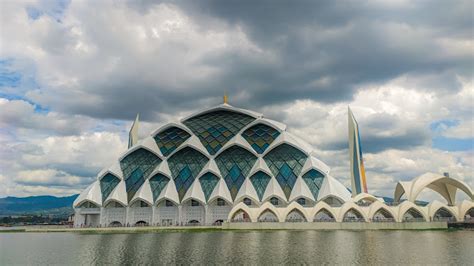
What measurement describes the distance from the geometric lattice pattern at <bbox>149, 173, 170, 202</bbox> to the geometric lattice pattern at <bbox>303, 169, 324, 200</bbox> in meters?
24.7

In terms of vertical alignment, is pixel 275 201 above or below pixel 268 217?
above

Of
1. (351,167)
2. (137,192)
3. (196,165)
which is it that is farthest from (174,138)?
(351,167)

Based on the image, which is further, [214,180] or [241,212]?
[214,180]

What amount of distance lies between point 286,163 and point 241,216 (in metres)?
14.9

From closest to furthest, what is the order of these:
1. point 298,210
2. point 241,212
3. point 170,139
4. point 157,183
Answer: point 298,210 → point 241,212 → point 157,183 → point 170,139

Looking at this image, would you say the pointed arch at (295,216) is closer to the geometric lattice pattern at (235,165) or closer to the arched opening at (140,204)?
the geometric lattice pattern at (235,165)

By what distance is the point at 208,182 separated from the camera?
68.8 m

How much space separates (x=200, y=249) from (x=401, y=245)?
47.0 feet

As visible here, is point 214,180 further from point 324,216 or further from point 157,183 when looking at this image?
point 324,216

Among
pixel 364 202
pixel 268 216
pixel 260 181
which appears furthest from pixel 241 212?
pixel 364 202

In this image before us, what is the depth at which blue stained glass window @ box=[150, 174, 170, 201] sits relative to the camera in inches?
2675

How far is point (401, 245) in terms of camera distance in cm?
2767

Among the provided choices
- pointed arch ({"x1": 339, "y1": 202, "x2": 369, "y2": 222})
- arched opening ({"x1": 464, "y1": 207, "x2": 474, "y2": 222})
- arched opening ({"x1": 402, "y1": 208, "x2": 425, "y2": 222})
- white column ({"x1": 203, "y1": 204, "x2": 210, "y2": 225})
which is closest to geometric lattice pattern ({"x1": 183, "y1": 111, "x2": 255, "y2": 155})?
white column ({"x1": 203, "y1": 204, "x2": 210, "y2": 225})

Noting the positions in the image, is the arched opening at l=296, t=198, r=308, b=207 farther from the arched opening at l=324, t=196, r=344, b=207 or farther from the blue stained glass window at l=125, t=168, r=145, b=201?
the blue stained glass window at l=125, t=168, r=145, b=201
